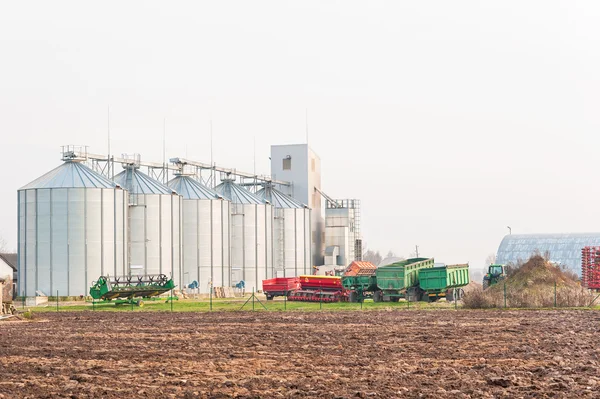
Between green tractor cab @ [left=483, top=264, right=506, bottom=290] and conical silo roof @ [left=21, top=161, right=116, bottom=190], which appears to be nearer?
green tractor cab @ [left=483, top=264, right=506, bottom=290]

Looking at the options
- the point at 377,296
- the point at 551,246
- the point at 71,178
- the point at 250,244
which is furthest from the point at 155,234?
the point at 551,246

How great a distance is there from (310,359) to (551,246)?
11912 centimetres

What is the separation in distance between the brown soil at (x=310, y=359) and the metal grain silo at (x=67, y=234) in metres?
31.3

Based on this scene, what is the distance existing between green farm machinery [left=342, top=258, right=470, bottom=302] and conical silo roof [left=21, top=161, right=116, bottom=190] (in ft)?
77.9

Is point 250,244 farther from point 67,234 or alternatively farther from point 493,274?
point 493,274

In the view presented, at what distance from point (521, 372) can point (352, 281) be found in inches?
1594

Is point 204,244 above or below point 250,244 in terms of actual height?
below

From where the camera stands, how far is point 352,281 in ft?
199

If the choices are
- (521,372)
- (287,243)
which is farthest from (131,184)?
(521,372)

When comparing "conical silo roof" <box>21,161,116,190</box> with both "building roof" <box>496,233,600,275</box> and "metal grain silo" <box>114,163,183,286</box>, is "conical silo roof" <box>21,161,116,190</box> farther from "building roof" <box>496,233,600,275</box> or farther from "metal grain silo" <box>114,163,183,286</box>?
"building roof" <box>496,233,600,275</box>

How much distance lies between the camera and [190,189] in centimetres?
8581

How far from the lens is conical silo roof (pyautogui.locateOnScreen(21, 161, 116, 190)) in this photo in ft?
237

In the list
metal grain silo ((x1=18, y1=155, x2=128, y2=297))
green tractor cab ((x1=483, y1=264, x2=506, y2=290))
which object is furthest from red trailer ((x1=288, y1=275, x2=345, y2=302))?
metal grain silo ((x1=18, y1=155, x2=128, y2=297))

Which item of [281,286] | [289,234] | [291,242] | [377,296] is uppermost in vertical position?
[289,234]
